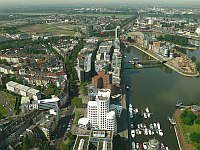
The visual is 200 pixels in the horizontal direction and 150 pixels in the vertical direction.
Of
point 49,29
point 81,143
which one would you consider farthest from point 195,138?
point 49,29

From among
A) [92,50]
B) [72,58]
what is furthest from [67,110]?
[92,50]

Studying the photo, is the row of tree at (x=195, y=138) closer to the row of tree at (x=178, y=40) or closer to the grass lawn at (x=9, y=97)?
the grass lawn at (x=9, y=97)

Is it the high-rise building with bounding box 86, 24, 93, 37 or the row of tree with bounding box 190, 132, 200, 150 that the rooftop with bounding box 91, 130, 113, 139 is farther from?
the high-rise building with bounding box 86, 24, 93, 37

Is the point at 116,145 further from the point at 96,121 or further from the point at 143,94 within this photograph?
the point at 143,94

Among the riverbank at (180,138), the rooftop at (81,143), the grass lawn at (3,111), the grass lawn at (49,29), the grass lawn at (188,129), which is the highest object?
the grass lawn at (49,29)

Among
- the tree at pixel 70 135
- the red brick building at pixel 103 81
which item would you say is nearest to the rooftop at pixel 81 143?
the tree at pixel 70 135

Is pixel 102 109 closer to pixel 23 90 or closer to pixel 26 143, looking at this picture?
pixel 26 143
